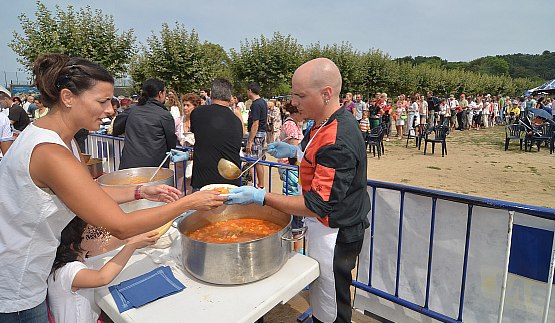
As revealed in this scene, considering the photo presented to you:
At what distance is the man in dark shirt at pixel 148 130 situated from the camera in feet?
13.1

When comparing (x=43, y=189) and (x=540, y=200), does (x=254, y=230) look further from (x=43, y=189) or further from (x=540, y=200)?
(x=540, y=200)

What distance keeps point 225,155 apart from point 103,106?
2.23 m

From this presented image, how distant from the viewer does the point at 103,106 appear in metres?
1.58

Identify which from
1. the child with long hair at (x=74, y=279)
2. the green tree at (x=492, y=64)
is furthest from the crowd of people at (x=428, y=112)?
the green tree at (x=492, y=64)

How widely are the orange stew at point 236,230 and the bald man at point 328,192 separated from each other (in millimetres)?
205

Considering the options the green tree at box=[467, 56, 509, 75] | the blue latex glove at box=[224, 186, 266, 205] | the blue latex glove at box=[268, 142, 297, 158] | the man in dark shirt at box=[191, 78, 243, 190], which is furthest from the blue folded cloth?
the green tree at box=[467, 56, 509, 75]

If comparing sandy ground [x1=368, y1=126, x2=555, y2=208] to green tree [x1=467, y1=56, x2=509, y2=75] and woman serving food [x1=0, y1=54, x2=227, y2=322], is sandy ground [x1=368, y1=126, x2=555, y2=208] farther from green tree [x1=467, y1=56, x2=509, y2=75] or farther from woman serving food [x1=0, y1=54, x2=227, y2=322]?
green tree [x1=467, y1=56, x2=509, y2=75]

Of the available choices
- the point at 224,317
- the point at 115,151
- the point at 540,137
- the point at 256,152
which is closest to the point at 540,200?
the point at 256,152

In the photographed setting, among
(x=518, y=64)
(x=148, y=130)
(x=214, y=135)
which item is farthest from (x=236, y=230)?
(x=518, y=64)

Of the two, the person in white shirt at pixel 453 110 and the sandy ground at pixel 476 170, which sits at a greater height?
the person in white shirt at pixel 453 110

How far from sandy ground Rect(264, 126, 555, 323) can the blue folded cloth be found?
244 inches

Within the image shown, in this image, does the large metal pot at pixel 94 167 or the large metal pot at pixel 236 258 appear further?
the large metal pot at pixel 94 167

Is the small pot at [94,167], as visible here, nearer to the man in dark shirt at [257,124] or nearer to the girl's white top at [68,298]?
the girl's white top at [68,298]

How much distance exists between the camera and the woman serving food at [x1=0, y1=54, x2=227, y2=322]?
133 cm
